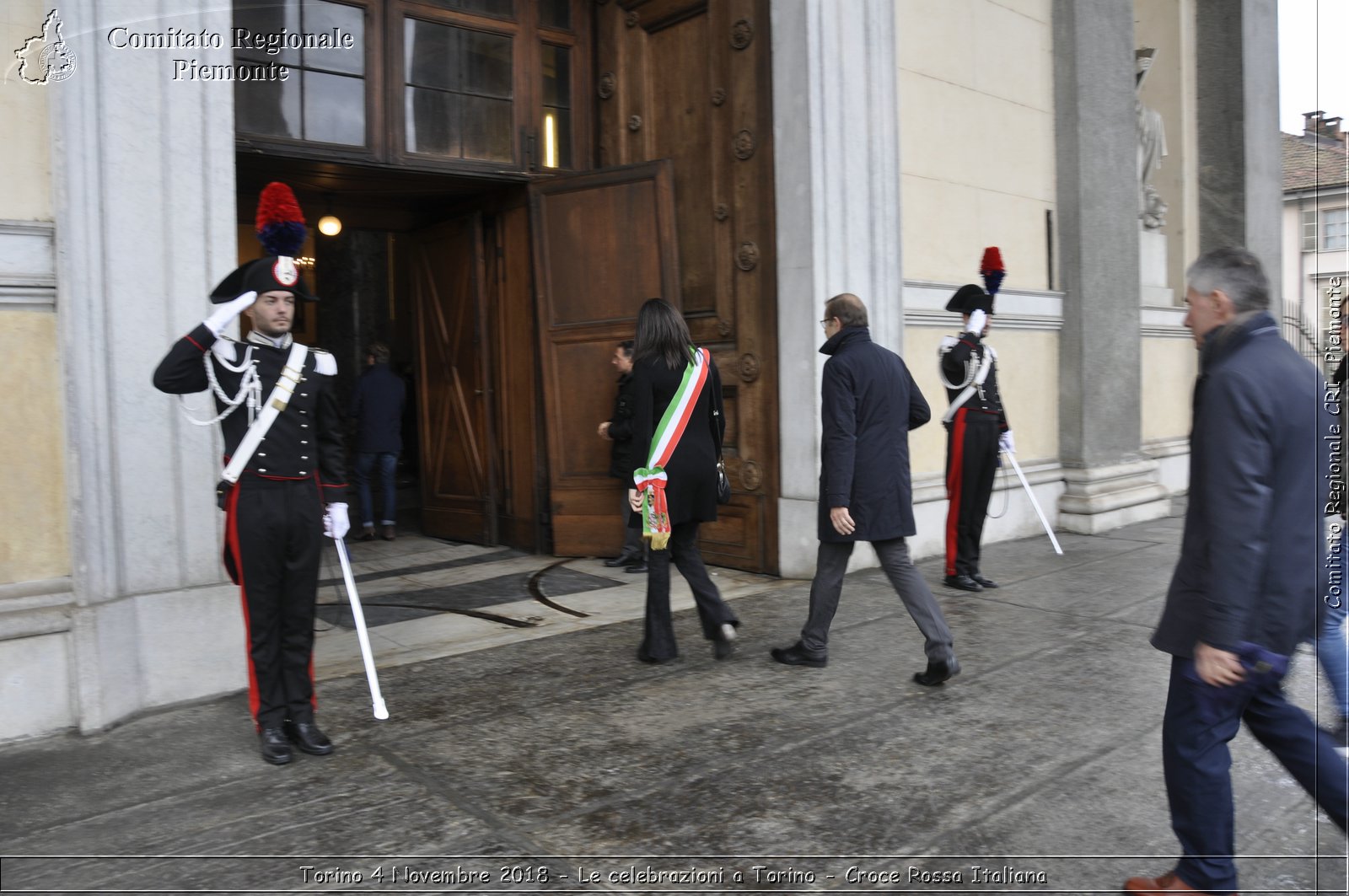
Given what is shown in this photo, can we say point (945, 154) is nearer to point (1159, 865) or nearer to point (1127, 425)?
point (1127, 425)

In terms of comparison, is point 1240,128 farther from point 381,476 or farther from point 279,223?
point 279,223

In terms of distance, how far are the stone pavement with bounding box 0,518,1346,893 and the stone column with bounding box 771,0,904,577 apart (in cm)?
180

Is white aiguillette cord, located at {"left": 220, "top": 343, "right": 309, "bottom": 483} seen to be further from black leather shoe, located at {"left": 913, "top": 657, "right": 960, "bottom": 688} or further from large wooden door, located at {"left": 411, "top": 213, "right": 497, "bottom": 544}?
large wooden door, located at {"left": 411, "top": 213, "right": 497, "bottom": 544}

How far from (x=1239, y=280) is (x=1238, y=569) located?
2.57ft

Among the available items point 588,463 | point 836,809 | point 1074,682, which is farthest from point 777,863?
point 588,463

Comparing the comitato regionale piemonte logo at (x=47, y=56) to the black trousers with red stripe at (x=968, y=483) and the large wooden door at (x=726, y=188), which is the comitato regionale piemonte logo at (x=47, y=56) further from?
the black trousers with red stripe at (x=968, y=483)

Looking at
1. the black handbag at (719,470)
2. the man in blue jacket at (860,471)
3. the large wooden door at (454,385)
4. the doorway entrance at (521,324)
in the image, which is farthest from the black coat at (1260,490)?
the large wooden door at (454,385)

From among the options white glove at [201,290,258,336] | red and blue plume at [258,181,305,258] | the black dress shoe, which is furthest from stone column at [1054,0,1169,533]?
white glove at [201,290,258,336]

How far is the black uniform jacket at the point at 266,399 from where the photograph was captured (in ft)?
12.8

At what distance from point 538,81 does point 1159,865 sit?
709cm

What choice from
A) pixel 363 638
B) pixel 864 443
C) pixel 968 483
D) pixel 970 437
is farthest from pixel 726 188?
pixel 363 638

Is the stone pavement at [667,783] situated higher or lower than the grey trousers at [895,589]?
lower

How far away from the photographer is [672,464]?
16.8 feet

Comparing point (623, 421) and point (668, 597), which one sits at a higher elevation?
point (623, 421)
